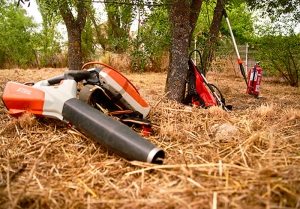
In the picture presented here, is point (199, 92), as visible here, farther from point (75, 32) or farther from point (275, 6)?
point (275, 6)

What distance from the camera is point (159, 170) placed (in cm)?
107

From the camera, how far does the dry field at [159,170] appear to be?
860mm

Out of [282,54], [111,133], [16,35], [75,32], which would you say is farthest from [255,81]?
[16,35]

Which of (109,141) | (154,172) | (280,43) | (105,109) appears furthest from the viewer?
(280,43)

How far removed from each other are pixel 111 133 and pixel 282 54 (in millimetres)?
5878

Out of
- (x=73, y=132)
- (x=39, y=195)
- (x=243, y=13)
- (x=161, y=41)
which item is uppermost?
(x=243, y=13)

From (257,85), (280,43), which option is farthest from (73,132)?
(280,43)

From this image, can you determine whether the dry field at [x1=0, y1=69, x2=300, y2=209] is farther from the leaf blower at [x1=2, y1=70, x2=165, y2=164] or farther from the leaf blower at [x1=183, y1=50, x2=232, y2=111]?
the leaf blower at [x1=183, y1=50, x2=232, y2=111]

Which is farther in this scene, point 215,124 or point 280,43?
point 280,43

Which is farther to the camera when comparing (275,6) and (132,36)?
(132,36)

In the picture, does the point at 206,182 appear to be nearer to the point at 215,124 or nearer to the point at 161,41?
the point at 215,124

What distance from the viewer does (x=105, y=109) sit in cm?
171

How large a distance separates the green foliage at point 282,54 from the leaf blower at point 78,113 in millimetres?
5588

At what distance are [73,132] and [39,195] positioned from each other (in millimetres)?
629
